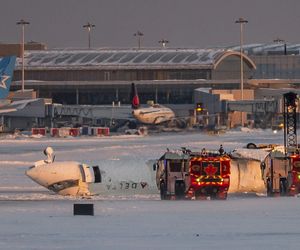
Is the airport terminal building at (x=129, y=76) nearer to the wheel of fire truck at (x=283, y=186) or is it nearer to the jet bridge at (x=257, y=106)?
the jet bridge at (x=257, y=106)

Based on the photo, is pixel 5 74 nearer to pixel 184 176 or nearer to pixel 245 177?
pixel 245 177

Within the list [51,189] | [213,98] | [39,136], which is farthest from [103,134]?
[51,189]

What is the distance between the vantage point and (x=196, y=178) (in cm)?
4081

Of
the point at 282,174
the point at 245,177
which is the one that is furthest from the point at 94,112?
the point at 282,174

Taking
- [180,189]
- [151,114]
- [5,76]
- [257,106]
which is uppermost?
[5,76]

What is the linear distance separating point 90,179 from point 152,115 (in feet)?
346

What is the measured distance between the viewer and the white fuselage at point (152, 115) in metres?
146

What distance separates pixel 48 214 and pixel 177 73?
15957cm

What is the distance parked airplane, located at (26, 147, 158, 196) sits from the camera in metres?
42.6

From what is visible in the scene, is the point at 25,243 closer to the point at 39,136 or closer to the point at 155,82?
the point at 39,136

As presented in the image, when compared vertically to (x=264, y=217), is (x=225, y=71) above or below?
above

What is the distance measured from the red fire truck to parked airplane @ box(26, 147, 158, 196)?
2.12 meters

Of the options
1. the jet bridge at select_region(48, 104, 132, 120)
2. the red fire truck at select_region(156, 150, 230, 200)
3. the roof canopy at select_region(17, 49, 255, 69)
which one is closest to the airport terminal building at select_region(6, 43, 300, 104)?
the roof canopy at select_region(17, 49, 255, 69)

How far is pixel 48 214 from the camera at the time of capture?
112ft
